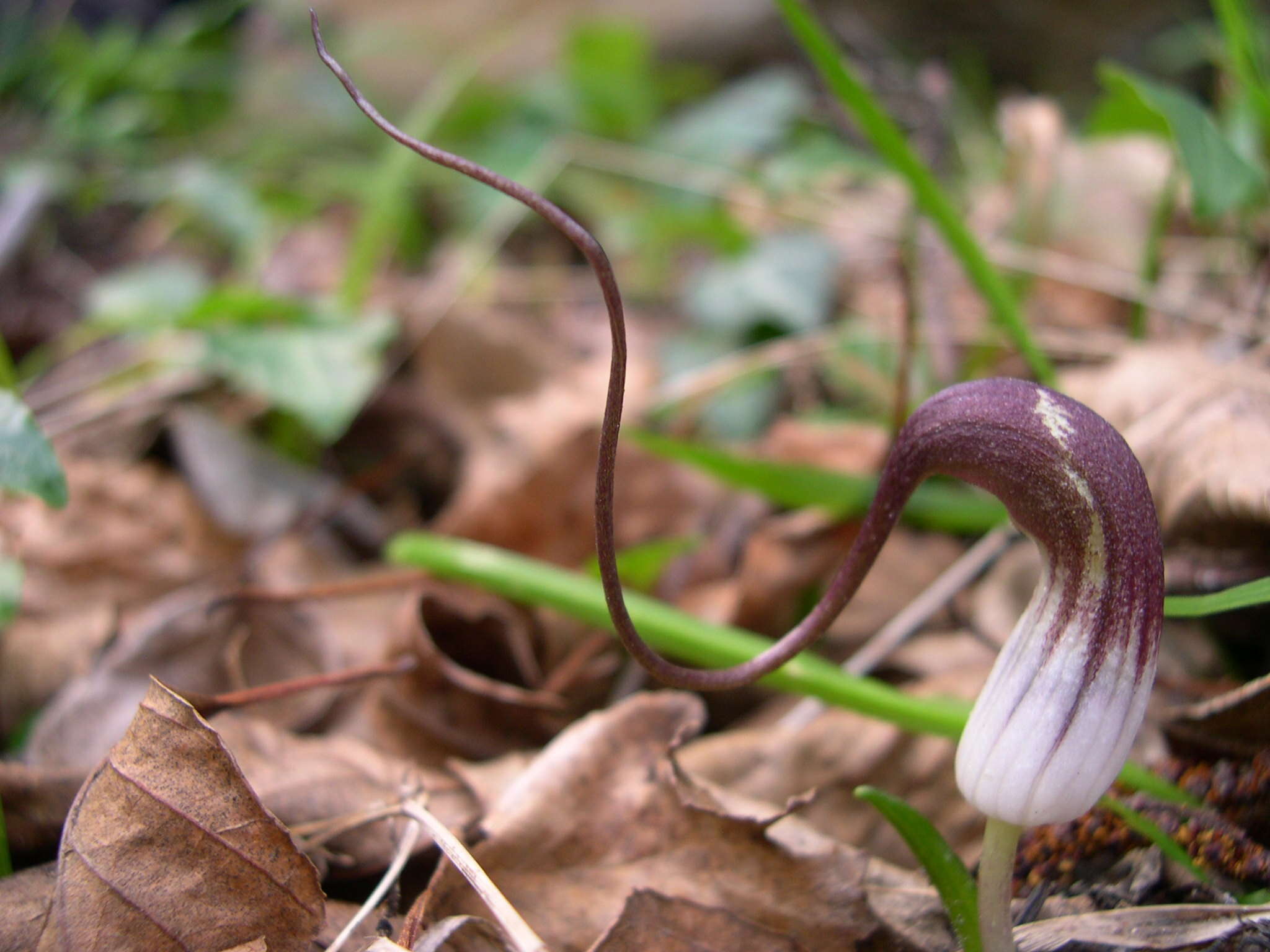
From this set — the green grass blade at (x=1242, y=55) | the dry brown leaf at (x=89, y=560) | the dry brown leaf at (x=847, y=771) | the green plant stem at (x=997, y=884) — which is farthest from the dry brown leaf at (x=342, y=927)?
the green grass blade at (x=1242, y=55)

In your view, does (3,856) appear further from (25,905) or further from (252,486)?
(252,486)

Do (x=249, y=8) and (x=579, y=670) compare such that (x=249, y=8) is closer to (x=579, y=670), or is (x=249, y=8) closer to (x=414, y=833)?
(x=579, y=670)

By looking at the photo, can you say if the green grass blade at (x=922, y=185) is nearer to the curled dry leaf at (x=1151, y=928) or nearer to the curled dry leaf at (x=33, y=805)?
the curled dry leaf at (x=1151, y=928)

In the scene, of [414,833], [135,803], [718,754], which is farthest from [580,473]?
[135,803]

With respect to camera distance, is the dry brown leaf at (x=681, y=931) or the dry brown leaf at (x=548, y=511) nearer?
the dry brown leaf at (x=681, y=931)

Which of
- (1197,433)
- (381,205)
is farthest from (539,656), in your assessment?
(381,205)
